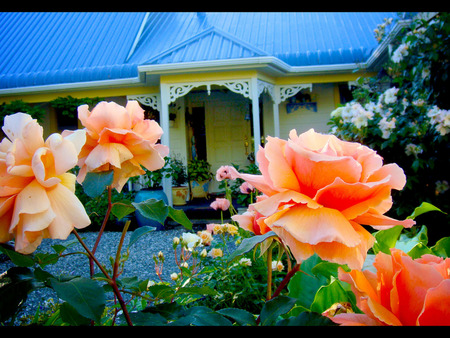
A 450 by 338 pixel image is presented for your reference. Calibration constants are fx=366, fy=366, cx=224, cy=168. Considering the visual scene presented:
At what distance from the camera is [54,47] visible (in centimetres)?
1146

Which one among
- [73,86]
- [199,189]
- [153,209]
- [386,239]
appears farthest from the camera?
[199,189]

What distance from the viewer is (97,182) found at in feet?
2.03

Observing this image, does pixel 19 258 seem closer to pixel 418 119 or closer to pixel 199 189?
pixel 418 119

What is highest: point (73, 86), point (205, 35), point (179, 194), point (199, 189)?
point (205, 35)

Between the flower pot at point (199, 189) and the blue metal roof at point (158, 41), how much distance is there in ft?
11.1

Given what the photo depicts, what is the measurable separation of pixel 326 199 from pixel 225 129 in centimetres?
1037

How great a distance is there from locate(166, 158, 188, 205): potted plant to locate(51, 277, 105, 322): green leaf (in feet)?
25.7

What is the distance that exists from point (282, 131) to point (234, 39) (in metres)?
2.88

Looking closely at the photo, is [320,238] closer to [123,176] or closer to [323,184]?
[323,184]

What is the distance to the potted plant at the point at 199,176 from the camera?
9.79m

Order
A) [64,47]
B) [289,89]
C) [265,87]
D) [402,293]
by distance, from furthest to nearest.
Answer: [64,47] → [289,89] → [265,87] → [402,293]

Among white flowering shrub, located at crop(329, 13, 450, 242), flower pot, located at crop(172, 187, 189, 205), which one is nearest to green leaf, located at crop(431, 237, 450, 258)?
white flowering shrub, located at crop(329, 13, 450, 242)

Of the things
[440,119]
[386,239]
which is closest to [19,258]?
[386,239]

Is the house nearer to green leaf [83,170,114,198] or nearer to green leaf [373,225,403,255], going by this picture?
green leaf [373,225,403,255]
